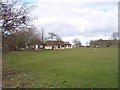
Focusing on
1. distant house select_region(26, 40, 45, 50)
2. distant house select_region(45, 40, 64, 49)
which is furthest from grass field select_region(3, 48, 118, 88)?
distant house select_region(45, 40, 64, 49)

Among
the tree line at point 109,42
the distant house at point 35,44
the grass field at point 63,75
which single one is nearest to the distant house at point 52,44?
the distant house at point 35,44

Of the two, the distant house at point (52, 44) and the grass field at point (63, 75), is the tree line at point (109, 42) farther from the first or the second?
the grass field at point (63, 75)

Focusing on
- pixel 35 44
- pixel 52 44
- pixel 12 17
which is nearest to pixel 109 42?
pixel 52 44

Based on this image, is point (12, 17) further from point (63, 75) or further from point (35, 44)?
point (35, 44)

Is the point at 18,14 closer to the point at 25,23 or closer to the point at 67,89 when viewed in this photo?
the point at 25,23

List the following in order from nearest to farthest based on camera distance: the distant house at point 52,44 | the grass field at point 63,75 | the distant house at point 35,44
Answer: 1. the grass field at point 63,75
2. the distant house at point 35,44
3. the distant house at point 52,44

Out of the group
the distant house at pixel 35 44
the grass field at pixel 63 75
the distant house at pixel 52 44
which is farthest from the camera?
the distant house at pixel 52 44

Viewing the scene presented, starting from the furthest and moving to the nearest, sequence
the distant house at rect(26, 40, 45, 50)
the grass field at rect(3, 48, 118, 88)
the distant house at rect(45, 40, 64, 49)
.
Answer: the distant house at rect(45, 40, 64, 49) → the distant house at rect(26, 40, 45, 50) → the grass field at rect(3, 48, 118, 88)

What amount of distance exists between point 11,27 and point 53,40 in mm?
137801

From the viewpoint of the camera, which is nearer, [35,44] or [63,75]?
[63,75]

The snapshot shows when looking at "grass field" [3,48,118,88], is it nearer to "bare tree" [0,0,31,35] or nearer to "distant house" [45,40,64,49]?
"bare tree" [0,0,31,35]

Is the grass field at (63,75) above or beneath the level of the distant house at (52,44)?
beneath

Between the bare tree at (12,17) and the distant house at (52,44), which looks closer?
the bare tree at (12,17)

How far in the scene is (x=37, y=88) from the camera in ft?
45.0
